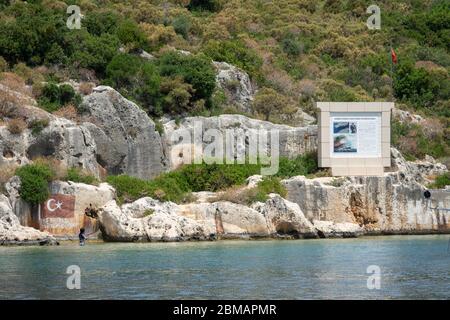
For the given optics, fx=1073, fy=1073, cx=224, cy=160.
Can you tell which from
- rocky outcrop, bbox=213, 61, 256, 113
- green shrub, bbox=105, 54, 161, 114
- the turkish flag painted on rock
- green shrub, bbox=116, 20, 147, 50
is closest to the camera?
the turkish flag painted on rock

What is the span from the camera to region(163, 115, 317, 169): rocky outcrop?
54.3 m

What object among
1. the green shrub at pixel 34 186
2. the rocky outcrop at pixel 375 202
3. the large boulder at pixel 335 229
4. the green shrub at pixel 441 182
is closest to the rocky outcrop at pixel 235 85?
the rocky outcrop at pixel 375 202

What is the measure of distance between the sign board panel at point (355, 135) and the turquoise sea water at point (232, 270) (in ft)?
28.7

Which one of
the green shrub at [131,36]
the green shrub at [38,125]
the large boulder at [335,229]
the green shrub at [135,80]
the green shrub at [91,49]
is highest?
the green shrub at [131,36]

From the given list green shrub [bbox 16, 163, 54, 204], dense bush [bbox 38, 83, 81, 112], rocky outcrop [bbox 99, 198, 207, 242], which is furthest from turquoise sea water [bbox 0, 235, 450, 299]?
dense bush [bbox 38, 83, 81, 112]

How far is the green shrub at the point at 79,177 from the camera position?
153 ft

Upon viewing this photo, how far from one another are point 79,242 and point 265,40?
37.8 meters

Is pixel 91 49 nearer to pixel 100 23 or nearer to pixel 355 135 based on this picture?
pixel 100 23

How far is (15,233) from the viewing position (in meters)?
43.4

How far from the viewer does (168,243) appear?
145 feet

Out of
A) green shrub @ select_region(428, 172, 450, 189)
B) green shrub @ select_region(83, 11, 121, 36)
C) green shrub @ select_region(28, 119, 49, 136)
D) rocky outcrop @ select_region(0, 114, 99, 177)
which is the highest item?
green shrub @ select_region(83, 11, 121, 36)

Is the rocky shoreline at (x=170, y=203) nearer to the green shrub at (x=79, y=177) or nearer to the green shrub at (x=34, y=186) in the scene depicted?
the green shrub at (x=34, y=186)

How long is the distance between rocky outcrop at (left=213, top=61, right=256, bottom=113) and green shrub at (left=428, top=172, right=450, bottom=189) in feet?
42.0

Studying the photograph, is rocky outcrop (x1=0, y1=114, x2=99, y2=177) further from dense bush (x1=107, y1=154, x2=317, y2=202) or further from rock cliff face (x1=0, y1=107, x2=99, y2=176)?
dense bush (x1=107, y1=154, x2=317, y2=202)
